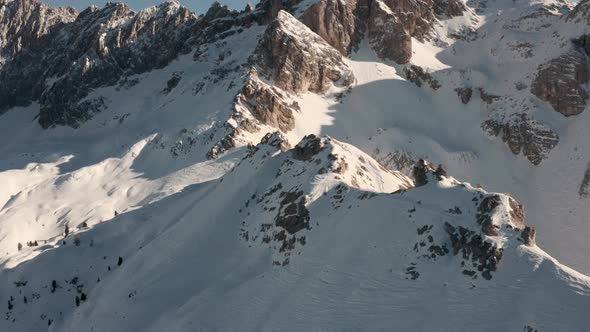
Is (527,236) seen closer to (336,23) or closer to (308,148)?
(308,148)

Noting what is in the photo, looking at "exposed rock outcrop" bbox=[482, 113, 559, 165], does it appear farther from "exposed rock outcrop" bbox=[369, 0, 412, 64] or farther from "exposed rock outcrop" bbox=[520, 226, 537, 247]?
"exposed rock outcrop" bbox=[520, 226, 537, 247]

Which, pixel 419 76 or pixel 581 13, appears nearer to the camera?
pixel 581 13

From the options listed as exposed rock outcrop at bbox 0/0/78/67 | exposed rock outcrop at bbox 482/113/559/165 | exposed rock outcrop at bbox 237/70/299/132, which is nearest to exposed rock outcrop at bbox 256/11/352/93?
exposed rock outcrop at bbox 237/70/299/132

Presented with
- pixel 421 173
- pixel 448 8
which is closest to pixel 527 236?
pixel 421 173

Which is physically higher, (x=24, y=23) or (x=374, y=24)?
(x=374, y=24)

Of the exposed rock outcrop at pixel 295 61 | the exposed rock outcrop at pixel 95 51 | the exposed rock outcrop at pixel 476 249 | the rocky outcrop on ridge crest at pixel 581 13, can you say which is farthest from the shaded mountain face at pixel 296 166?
the exposed rock outcrop at pixel 95 51

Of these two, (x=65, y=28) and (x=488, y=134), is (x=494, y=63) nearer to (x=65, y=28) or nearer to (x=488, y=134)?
(x=488, y=134)

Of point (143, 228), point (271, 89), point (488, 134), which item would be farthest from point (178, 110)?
point (488, 134)

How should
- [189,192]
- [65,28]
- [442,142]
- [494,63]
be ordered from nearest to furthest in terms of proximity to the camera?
[189,192] < [442,142] < [494,63] < [65,28]
